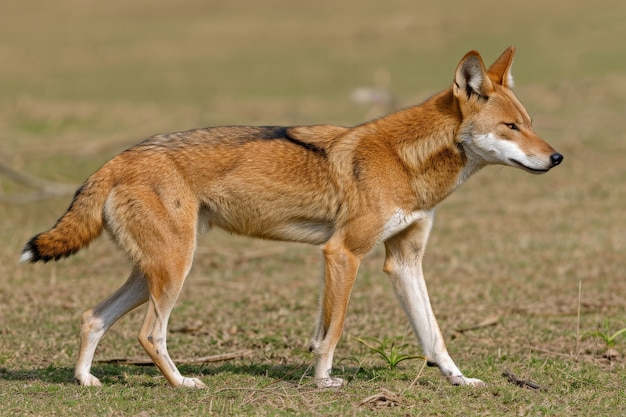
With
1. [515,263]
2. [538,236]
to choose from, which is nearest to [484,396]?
[515,263]

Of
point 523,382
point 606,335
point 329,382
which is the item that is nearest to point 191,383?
point 329,382

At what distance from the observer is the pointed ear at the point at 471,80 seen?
6172 mm

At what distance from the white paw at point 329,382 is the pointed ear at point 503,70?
2082 mm

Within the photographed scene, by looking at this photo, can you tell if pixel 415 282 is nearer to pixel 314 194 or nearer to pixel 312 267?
pixel 314 194

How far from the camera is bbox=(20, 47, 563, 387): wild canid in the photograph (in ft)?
19.8

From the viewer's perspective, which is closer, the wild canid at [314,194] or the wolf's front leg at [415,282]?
the wild canid at [314,194]

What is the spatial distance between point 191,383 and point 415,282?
1.55 m

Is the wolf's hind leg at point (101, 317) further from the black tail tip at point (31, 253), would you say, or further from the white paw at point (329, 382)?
the white paw at point (329, 382)

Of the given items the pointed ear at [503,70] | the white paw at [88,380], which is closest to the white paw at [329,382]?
the white paw at [88,380]

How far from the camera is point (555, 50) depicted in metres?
30.6

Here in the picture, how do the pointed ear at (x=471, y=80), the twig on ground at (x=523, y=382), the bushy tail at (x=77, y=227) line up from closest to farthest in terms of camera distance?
1. the bushy tail at (x=77, y=227)
2. the twig on ground at (x=523, y=382)
3. the pointed ear at (x=471, y=80)

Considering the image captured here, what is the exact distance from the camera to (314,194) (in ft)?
20.6

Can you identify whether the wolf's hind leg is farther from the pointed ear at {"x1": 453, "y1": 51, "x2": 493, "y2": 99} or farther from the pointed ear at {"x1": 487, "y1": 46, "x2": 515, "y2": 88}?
the pointed ear at {"x1": 487, "y1": 46, "x2": 515, "y2": 88}

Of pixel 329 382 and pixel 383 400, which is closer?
pixel 383 400
